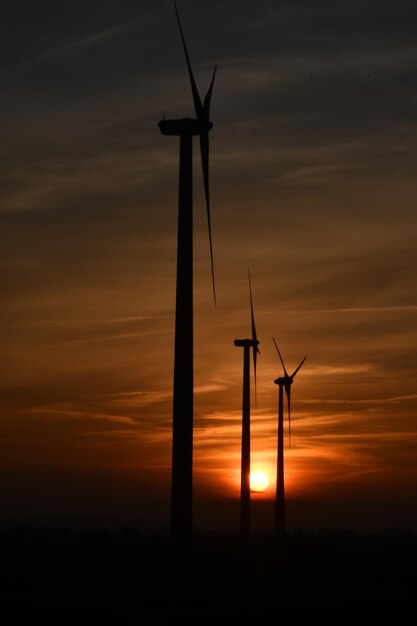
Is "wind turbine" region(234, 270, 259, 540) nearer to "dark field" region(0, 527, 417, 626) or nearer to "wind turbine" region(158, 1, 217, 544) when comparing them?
"dark field" region(0, 527, 417, 626)

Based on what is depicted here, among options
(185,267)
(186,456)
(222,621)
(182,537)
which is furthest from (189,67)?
(222,621)

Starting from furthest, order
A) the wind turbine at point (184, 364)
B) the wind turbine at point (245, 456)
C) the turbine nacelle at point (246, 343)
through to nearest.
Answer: the turbine nacelle at point (246, 343), the wind turbine at point (245, 456), the wind turbine at point (184, 364)

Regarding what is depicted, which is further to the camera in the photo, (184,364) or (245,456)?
(245,456)

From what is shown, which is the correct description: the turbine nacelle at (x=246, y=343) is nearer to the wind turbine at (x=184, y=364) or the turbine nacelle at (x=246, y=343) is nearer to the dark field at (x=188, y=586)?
the dark field at (x=188, y=586)

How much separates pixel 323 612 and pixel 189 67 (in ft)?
87.9

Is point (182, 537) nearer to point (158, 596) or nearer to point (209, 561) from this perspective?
point (158, 596)

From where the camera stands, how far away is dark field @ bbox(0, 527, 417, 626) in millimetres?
50250

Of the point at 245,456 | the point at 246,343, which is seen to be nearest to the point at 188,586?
the point at 245,456

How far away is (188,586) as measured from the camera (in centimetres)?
5009

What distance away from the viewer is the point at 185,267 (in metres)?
51.7

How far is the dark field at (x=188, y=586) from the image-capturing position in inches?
1978

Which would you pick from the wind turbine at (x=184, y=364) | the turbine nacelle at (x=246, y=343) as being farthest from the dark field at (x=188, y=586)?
the turbine nacelle at (x=246, y=343)

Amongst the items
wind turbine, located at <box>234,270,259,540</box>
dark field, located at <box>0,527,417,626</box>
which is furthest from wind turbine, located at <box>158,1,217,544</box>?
wind turbine, located at <box>234,270,259,540</box>

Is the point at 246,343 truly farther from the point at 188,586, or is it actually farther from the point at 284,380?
the point at 188,586
